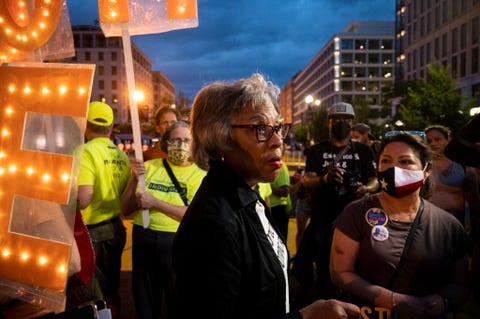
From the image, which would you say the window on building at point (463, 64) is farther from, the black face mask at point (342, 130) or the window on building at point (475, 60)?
the black face mask at point (342, 130)

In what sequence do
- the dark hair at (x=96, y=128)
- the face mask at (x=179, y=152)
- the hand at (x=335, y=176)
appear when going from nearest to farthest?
the face mask at (x=179, y=152)
the dark hair at (x=96, y=128)
the hand at (x=335, y=176)

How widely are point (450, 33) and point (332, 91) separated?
50928mm

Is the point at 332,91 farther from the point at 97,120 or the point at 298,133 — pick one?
the point at 97,120

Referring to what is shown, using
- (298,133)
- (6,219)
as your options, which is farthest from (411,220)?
(298,133)

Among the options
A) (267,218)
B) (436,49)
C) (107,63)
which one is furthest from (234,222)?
(107,63)

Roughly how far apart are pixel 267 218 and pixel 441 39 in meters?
56.9

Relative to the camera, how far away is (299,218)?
18.8 feet

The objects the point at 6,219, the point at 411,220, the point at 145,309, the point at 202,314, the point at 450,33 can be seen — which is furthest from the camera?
the point at 450,33

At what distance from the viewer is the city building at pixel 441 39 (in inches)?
1688

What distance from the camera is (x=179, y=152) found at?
139 inches

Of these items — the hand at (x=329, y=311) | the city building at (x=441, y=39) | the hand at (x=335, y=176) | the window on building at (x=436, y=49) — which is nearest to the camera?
the hand at (x=329, y=311)

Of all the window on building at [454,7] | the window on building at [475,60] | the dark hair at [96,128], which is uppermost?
the window on building at [454,7]

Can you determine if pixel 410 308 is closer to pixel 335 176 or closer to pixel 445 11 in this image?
pixel 335 176

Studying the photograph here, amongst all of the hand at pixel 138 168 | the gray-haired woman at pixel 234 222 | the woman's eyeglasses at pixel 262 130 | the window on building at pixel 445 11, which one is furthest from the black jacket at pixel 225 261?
the window on building at pixel 445 11
